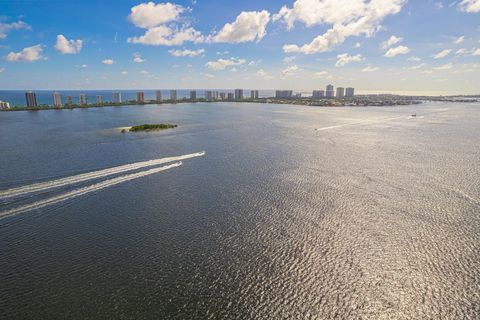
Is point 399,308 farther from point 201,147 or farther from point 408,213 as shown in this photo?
point 201,147

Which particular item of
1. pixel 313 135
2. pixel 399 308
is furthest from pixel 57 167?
pixel 313 135

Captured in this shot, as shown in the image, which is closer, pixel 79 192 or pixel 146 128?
pixel 79 192

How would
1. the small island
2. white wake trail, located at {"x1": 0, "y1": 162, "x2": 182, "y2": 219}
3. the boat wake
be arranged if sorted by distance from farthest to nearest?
1. the small island
2. the boat wake
3. white wake trail, located at {"x1": 0, "y1": 162, "x2": 182, "y2": 219}

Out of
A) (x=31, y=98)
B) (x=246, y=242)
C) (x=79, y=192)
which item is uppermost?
(x=31, y=98)

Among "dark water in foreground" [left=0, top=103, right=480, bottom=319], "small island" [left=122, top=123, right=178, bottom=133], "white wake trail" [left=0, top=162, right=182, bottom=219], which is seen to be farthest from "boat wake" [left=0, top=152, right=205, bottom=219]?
"small island" [left=122, top=123, right=178, bottom=133]

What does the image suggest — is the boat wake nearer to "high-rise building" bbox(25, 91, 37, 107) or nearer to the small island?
the small island

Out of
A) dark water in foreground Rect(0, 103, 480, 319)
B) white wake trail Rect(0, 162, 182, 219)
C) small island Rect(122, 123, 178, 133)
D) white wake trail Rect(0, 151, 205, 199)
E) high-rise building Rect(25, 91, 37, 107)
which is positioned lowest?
dark water in foreground Rect(0, 103, 480, 319)

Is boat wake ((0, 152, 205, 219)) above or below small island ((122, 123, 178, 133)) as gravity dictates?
below

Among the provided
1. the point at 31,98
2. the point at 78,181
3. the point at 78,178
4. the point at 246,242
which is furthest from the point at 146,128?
the point at 31,98

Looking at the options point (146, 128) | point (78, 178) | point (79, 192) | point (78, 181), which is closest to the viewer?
point (79, 192)

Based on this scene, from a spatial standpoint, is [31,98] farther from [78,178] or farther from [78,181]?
[78,181]
